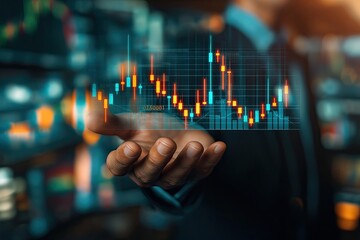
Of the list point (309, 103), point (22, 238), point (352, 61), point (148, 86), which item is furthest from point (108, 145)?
point (352, 61)

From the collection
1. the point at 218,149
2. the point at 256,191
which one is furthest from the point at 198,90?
the point at 256,191

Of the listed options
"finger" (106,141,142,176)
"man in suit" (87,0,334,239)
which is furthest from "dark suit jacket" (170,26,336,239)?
"finger" (106,141,142,176)

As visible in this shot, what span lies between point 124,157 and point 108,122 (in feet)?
0.47

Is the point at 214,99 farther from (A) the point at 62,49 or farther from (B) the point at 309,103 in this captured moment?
(A) the point at 62,49

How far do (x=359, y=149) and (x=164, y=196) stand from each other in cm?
39

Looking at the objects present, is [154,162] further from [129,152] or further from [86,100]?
[86,100]

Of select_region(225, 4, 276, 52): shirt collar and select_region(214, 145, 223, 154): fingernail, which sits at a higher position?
select_region(225, 4, 276, 52): shirt collar

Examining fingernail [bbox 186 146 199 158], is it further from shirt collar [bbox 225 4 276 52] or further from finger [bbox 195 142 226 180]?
shirt collar [bbox 225 4 276 52]

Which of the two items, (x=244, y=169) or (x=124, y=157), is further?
(x=244, y=169)

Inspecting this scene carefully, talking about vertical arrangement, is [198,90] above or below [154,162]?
above

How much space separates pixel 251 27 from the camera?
33.9 inches

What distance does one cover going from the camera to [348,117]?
0.88m

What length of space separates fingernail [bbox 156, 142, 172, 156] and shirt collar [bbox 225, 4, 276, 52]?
287 mm

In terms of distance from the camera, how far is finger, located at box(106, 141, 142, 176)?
69 cm
